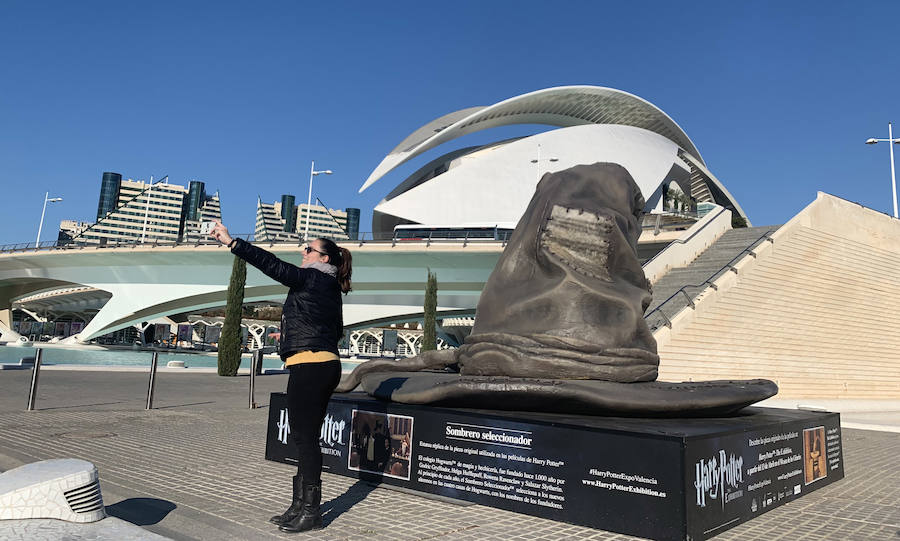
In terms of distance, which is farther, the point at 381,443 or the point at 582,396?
the point at 381,443

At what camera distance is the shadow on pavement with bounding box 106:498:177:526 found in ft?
10.4

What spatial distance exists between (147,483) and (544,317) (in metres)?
3.01

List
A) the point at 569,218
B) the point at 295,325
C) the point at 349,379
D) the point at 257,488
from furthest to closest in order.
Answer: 1. the point at 349,379
2. the point at 569,218
3. the point at 257,488
4. the point at 295,325

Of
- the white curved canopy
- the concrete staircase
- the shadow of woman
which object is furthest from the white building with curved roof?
the shadow of woman

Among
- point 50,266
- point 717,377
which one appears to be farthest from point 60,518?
point 50,266

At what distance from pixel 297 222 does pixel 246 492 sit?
105 metres

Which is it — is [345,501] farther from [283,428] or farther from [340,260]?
[340,260]

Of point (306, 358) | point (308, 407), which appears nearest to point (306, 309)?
point (306, 358)

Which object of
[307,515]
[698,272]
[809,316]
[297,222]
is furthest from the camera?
[297,222]

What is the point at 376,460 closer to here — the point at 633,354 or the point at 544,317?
the point at 544,317

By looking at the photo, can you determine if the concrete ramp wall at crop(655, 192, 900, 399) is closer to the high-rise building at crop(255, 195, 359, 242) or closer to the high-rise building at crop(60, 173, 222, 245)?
the high-rise building at crop(255, 195, 359, 242)

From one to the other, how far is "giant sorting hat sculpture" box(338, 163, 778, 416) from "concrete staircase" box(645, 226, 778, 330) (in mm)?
9037

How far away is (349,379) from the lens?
5629mm

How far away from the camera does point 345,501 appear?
3730 mm
